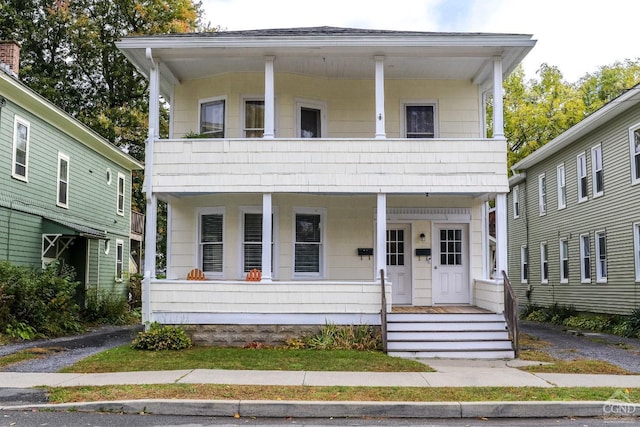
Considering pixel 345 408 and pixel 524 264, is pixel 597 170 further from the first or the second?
pixel 345 408

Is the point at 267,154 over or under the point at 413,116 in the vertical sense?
under

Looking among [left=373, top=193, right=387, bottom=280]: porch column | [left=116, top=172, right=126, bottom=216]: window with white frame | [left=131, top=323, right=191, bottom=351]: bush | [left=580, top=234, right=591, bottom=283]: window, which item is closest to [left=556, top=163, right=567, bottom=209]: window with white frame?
[left=580, top=234, right=591, bottom=283]: window

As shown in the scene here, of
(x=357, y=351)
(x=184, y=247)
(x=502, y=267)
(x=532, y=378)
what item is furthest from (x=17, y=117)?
(x=532, y=378)

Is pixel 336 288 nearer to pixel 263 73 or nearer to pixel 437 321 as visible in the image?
pixel 437 321

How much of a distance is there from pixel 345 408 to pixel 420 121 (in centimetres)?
920

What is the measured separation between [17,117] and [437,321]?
38.8ft

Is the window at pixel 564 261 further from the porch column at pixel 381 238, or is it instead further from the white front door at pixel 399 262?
the porch column at pixel 381 238

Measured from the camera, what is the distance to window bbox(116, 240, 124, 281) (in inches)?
970

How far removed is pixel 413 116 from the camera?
15547mm

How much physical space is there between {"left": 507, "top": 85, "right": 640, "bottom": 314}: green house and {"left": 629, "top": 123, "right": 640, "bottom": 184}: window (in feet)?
0.08

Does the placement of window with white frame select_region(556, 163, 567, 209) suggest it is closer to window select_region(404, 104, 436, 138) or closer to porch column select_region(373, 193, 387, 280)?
window select_region(404, 104, 436, 138)

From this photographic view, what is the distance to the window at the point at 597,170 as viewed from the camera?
779 inches

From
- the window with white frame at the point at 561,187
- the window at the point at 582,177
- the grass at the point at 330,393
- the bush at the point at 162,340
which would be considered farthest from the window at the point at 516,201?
the grass at the point at 330,393

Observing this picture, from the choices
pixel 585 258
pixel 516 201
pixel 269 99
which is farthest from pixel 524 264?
pixel 269 99
